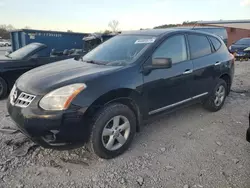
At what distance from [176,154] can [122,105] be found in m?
Result: 1.02

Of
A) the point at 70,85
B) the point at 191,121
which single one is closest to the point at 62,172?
the point at 70,85

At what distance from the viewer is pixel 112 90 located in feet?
9.15

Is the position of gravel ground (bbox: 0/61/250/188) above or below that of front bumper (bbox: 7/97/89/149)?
below

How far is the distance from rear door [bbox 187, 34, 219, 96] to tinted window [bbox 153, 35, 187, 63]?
0.65 ft

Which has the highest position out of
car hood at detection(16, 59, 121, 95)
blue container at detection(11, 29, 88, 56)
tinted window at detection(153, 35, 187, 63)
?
blue container at detection(11, 29, 88, 56)

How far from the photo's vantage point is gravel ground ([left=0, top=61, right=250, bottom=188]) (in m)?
2.59

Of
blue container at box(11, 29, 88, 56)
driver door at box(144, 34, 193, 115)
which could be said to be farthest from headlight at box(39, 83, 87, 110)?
blue container at box(11, 29, 88, 56)

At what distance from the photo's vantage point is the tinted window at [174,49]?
3.42 meters

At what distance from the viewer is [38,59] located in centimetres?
592

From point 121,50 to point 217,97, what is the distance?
92.3 inches

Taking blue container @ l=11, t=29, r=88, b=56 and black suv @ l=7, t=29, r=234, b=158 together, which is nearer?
black suv @ l=7, t=29, r=234, b=158

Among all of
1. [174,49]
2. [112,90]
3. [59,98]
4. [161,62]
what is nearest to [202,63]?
[174,49]

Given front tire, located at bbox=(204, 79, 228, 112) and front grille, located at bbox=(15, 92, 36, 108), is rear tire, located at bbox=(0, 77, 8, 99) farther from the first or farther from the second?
front tire, located at bbox=(204, 79, 228, 112)

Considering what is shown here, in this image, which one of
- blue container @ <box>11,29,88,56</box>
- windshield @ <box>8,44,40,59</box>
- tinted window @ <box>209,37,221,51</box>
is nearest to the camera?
tinted window @ <box>209,37,221,51</box>
